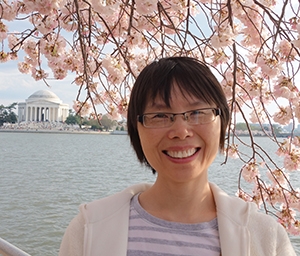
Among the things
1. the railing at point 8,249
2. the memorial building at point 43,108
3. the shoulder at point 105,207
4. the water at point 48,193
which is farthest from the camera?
the memorial building at point 43,108

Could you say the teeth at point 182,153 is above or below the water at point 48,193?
above

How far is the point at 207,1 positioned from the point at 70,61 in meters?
0.94

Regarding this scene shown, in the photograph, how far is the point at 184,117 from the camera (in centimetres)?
79

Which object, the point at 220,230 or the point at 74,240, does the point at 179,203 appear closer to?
the point at 220,230

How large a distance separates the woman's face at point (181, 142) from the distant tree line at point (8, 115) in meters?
39.9

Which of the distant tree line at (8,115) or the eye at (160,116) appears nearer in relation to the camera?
the eye at (160,116)

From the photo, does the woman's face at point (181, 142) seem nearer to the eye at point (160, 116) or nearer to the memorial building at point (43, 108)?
the eye at point (160, 116)

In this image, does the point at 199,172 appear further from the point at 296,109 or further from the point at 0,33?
the point at 0,33

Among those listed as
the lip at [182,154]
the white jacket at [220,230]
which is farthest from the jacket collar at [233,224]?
the lip at [182,154]

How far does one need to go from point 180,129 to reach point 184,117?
3 centimetres

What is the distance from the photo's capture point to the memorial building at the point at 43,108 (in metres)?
44.9

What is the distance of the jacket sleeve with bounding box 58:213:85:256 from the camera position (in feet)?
2.70

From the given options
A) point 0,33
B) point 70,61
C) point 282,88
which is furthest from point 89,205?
point 70,61

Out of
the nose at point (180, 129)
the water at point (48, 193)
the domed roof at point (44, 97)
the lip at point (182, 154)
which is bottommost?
the water at point (48, 193)
